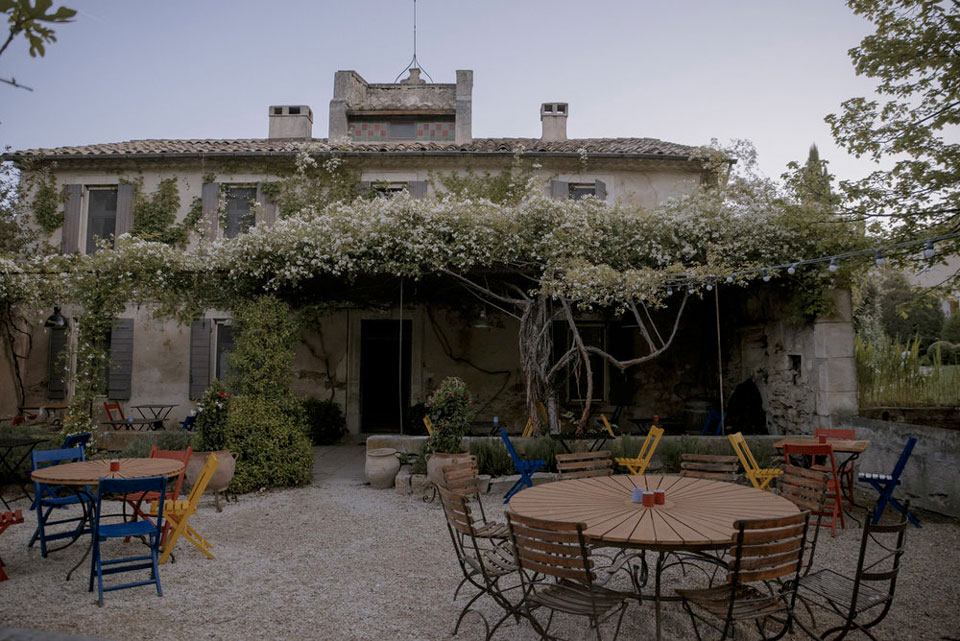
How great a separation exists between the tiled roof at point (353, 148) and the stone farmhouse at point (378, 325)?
0.04 m

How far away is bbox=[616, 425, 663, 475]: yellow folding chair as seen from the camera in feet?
21.7

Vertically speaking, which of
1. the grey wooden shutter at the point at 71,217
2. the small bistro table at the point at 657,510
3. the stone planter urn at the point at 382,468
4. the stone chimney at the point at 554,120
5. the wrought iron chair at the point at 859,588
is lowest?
the stone planter urn at the point at 382,468

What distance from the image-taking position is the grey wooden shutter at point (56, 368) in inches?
439

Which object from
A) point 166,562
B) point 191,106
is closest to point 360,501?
point 166,562

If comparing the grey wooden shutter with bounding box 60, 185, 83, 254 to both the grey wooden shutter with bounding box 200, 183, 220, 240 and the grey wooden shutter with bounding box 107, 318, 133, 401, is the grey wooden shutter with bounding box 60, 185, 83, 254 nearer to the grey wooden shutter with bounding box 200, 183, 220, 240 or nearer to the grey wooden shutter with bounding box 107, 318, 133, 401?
the grey wooden shutter with bounding box 107, 318, 133, 401

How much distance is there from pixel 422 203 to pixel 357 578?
192 inches

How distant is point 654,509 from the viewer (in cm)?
332

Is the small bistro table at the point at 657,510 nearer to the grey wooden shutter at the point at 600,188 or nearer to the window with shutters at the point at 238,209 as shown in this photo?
the grey wooden shutter at the point at 600,188

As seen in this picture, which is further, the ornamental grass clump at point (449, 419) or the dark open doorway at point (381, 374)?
the dark open doorway at point (381, 374)

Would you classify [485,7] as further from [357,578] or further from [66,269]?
[66,269]

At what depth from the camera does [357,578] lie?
4.32 meters

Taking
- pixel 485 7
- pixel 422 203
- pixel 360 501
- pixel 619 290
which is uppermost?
pixel 485 7

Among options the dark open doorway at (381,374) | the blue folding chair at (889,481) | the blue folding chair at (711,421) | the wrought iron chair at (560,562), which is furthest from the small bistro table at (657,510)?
the dark open doorway at (381,374)

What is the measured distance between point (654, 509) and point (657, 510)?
0.03 m
